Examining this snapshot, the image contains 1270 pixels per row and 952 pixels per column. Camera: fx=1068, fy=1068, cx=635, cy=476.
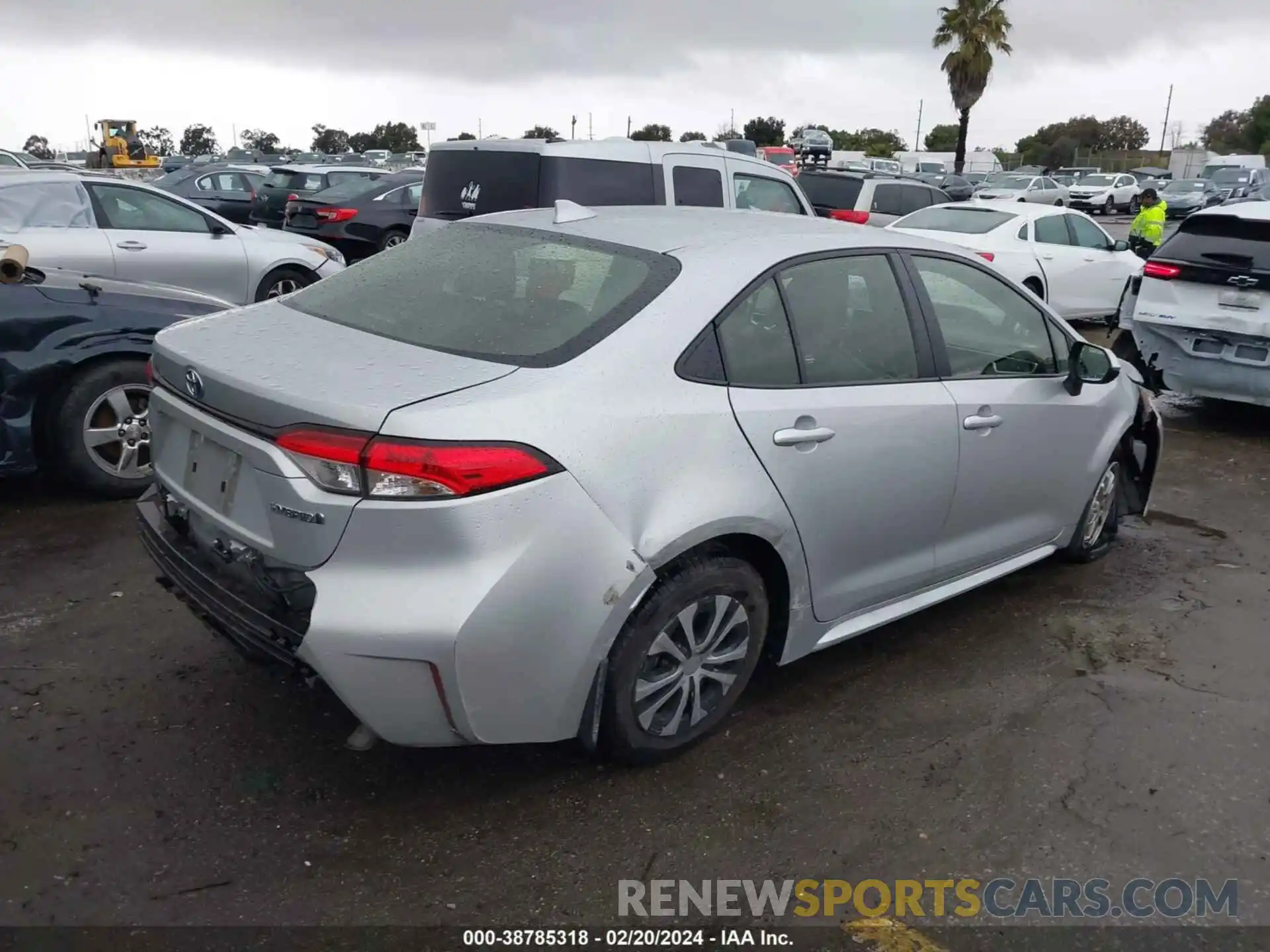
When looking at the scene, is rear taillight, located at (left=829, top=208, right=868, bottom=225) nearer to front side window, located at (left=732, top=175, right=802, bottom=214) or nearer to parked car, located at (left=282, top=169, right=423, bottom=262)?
front side window, located at (left=732, top=175, right=802, bottom=214)

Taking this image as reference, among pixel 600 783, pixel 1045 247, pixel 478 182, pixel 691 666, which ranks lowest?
pixel 600 783

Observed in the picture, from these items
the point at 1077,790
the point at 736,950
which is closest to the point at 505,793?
the point at 736,950

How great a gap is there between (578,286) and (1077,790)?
219 centimetres

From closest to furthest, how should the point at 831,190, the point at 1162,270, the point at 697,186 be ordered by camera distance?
the point at 1162,270
the point at 697,186
the point at 831,190

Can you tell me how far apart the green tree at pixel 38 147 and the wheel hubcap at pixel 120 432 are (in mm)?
64630

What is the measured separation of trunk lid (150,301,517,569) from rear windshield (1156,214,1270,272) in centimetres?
642

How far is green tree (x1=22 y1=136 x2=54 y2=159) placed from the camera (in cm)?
6350

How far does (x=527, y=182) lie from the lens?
300 inches

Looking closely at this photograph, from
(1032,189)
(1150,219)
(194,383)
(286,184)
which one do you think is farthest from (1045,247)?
(1032,189)

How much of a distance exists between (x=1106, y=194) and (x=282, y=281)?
37.5 m

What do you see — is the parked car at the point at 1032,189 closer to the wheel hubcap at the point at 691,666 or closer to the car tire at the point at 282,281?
the car tire at the point at 282,281

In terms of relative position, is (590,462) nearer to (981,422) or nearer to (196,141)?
(981,422)

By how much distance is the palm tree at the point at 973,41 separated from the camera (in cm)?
4041

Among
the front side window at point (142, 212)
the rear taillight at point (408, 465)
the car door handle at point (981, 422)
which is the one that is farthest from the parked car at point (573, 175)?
the rear taillight at point (408, 465)
